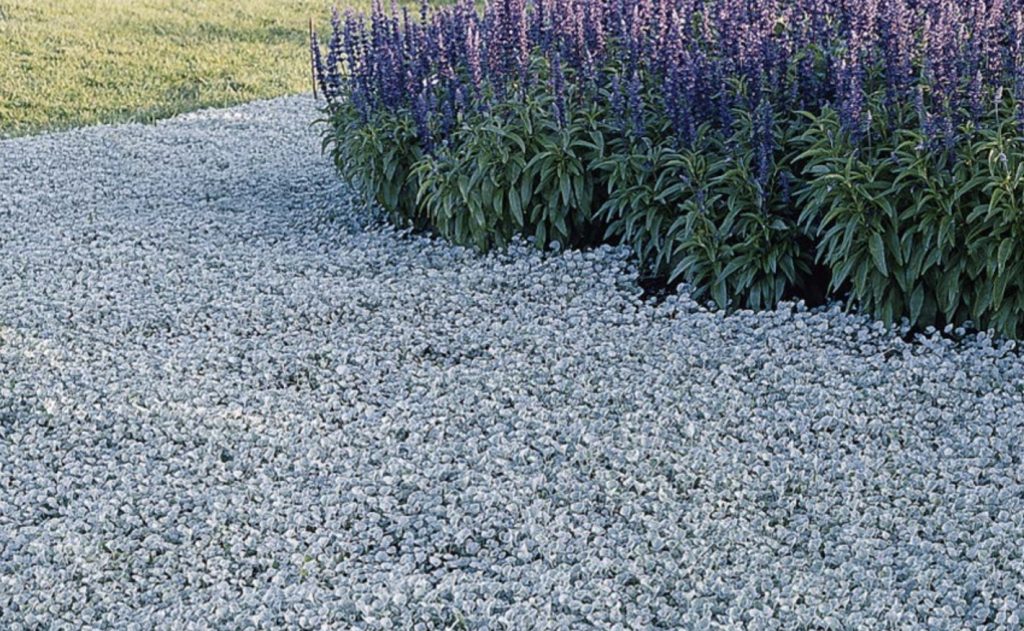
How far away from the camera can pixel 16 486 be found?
14.5 ft

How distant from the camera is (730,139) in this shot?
548cm

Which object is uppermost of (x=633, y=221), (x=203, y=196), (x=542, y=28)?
(x=542, y=28)

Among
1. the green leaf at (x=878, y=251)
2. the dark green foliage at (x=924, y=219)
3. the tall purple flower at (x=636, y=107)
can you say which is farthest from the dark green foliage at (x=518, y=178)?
the green leaf at (x=878, y=251)

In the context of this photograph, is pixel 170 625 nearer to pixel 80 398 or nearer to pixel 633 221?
pixel 80 398

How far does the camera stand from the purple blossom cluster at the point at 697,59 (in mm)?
5148

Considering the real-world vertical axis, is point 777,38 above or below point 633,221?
above

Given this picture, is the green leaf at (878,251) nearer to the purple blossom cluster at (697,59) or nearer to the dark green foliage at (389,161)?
the purple blossom cluster at (697,59)

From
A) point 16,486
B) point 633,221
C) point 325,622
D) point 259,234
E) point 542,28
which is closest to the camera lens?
point 325,622

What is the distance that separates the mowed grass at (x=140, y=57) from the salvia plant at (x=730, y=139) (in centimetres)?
518

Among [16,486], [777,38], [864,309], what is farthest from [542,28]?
[16,486]

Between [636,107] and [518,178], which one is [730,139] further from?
[518,178]

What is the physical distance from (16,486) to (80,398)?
63 centimetres

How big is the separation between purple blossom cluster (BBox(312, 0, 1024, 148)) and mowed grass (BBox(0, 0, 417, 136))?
496 centimetres

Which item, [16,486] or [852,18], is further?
[852,18]
